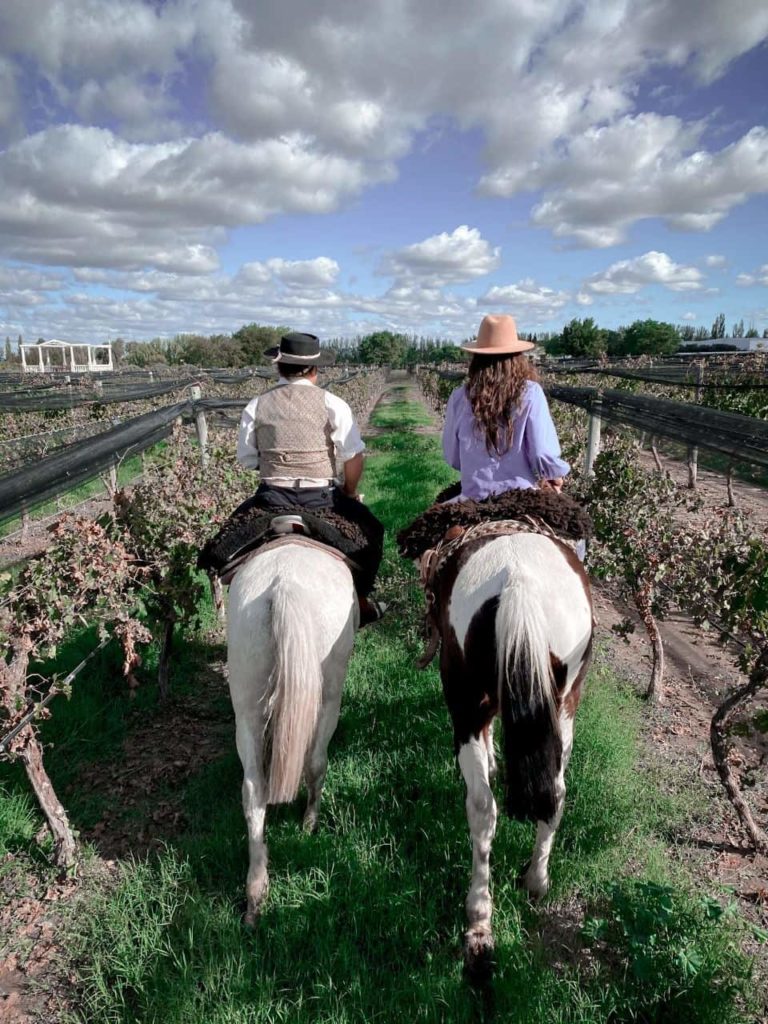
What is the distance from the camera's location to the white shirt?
343cm

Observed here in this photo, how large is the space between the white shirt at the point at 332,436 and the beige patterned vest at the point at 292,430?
0.03 metres

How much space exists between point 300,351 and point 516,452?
1438 mm

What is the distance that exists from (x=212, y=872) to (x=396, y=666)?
195 centimetres

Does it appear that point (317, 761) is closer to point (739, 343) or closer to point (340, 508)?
point (340, 508)

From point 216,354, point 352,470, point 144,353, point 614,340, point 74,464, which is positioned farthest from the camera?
point 144,353

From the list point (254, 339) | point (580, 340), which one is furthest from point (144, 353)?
point (580, 340)

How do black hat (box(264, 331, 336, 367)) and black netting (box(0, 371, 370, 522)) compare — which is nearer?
black netting (box(0, 371, 370, 522))

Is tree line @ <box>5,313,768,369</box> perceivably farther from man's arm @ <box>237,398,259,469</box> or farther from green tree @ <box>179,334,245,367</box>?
man's arm @ <box>237,398,259,469</box>

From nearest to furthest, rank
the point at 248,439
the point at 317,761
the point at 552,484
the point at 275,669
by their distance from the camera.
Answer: the point at 275,669
the point at 317,761
the point at 552,484
the point at 248,439

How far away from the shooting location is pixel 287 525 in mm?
3029

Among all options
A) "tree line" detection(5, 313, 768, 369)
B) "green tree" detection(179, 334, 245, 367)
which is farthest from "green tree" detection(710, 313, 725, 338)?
"green tree" detection(179, 334, 245, 367)

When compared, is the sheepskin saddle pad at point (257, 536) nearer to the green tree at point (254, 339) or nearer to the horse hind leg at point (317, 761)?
the horse hind leg at point (317, 761)

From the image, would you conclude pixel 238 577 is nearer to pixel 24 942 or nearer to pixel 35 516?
pixel 24 942

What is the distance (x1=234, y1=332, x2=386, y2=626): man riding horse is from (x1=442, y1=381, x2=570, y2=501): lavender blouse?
2.04 ft
